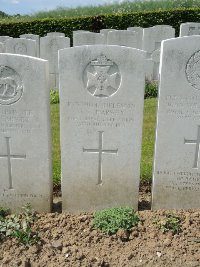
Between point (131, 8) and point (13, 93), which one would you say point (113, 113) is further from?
point (131, 8)

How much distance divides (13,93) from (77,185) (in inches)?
45.2

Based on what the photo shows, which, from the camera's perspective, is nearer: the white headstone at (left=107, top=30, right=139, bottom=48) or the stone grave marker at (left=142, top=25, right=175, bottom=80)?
the white headstone at (left=107, top=30, right=139, bottom=48)

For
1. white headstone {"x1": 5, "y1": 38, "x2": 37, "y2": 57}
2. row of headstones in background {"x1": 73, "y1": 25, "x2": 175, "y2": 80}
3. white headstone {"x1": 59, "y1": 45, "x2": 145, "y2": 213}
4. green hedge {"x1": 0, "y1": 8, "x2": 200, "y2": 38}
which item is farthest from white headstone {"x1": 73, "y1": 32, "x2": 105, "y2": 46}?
white headstone {"x1": 59, "y1": 45, "x2": 145, "y2": 213}

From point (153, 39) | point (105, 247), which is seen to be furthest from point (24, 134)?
point (153, 39)

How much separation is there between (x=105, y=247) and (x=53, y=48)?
24.8 ft

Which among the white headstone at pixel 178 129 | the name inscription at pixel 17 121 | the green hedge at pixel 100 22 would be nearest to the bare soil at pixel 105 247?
the white headstone at pixel 178 129

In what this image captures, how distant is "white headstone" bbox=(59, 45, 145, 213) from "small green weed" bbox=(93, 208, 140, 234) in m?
0.29

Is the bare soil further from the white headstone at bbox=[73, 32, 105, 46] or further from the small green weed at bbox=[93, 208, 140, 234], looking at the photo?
the white headstone at bbox=[73, 32, 105, 46]

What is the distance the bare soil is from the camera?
3.30m

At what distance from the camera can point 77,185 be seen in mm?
4035

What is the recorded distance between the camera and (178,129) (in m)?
3.83

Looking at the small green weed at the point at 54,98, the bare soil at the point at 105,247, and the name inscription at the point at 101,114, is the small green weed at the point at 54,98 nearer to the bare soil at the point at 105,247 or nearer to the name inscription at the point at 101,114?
the name inscription at the point at 101,114

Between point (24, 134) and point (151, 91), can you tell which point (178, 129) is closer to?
point (24, 134)

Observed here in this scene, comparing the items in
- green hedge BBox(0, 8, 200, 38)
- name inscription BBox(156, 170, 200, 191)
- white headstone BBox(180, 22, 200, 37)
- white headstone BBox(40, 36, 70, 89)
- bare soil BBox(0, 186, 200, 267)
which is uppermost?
green hedge BBox(0, 8, 200, 38)
